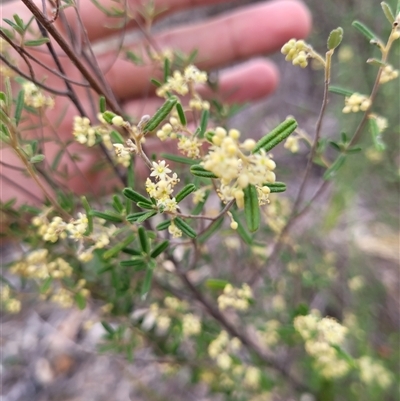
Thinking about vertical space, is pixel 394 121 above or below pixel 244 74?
above

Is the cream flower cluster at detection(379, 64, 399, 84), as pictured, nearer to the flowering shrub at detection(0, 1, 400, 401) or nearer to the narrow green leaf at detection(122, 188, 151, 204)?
the flowering shrub at detection(0, 1, 400, 401)

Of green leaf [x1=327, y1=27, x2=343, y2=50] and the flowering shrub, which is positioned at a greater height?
green leaf [x1=327, y1=27, x2=343, y2=50]

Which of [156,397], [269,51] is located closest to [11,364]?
[156,397]

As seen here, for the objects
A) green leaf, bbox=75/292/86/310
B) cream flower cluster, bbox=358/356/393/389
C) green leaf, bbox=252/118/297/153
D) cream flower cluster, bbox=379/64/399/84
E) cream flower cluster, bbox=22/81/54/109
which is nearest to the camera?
green leaf, bbox=252/118/297/153

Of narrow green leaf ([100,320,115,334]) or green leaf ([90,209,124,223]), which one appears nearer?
green leaf ([90,209,124,223])

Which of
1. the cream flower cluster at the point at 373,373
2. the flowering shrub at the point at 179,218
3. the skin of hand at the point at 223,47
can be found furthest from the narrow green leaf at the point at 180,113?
the cream flower cluster at the point at 373,373

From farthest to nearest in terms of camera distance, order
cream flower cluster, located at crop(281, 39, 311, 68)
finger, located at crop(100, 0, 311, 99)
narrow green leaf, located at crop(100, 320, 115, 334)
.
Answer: finger, located at crop(100, 0, 311, 99)
narrow green leaf, located at crop(100, 320, 115, 334)
cream flower cluster, located at crop(281, 39, 311, 68)

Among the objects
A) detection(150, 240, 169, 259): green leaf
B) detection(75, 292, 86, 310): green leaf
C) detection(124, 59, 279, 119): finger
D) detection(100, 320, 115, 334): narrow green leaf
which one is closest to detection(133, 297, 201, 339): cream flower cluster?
detection(100, 320, 115, 334): narrow green leaf

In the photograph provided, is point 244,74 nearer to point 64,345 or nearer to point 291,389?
point 291,389

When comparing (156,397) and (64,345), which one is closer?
(156,397)
